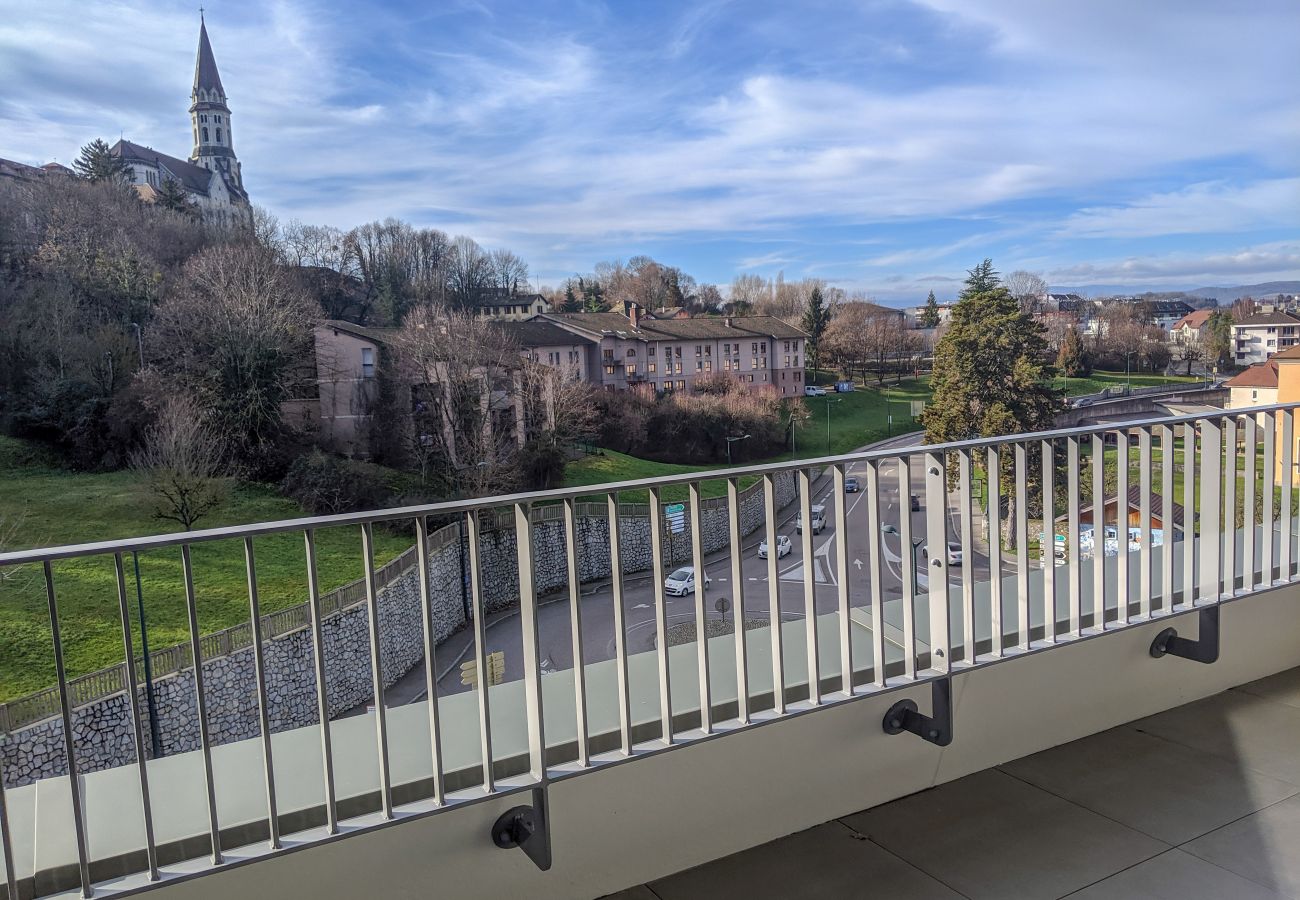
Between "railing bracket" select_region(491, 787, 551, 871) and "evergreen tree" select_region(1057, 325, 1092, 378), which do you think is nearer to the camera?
"railing bracket" select_region(491, 787, 551, 871)

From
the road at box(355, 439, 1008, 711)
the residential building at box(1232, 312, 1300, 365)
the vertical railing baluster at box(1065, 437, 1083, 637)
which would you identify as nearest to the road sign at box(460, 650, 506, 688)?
the road at box(355, 439, 1008, 711)

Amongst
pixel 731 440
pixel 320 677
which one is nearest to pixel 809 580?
pixel 320 677

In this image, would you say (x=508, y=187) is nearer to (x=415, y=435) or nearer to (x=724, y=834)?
(x=415, y=435)

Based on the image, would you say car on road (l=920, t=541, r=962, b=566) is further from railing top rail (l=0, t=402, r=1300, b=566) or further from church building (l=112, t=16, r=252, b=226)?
church building (l=112, t=16, r=252, b=226)

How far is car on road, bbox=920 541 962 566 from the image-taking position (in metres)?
1.96

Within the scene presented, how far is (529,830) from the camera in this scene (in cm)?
155

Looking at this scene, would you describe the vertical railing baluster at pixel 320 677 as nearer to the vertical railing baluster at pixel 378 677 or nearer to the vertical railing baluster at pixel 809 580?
the vertical railing baluster at pixel 378 677

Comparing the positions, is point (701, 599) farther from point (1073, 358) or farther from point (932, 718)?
point (1073, 358)

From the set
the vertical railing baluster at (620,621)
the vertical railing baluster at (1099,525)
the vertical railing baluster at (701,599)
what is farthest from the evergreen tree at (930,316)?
the vertical railing baluster at (620,621)

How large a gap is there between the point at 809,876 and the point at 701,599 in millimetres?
636

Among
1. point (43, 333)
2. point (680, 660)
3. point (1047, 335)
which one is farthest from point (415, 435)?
point (680, 660)

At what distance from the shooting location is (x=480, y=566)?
4.69 ft

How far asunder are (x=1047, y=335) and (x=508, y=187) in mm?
48361

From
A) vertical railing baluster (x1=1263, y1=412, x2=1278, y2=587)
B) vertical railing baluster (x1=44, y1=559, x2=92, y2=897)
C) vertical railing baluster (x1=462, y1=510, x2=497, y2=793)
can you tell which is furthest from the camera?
vertical railing baluster (x1=1263, y1=412, x2=1278, y2=587)
